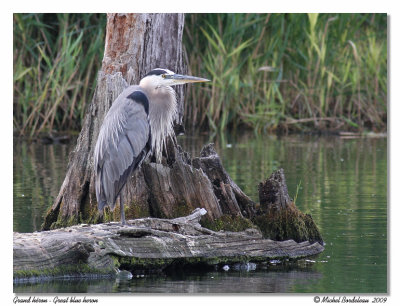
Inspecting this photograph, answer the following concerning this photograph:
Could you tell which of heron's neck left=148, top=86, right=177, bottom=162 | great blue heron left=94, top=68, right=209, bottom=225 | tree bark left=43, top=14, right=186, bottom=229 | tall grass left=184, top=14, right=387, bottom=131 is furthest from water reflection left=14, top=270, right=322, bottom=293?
tall grass left=184, top=14, right=387, bottom=131

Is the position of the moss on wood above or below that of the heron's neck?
below

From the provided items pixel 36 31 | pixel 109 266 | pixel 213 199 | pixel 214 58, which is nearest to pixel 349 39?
pixel 214 58

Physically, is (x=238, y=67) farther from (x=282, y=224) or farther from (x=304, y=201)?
(x=282, y=224)

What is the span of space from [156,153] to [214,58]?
561cm

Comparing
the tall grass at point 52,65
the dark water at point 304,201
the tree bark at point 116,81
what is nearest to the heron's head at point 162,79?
the tree bark at point 116,81

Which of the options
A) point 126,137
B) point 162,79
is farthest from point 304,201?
point 126,137

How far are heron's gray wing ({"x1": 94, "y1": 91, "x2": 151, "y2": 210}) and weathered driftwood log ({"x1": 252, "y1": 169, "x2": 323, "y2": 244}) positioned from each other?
1073 millimetres

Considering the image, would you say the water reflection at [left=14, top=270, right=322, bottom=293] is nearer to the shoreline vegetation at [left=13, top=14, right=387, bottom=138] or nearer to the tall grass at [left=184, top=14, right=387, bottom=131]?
the shoreline vegetation at [left=13, top=14, right=387, bottom=138]

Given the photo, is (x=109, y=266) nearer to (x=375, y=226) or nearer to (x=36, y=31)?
(x=375, y=226)

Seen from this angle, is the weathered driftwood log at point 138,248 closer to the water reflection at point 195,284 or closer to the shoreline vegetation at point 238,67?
the water reflection at point 195,284

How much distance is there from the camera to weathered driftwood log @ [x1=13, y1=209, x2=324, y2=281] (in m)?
5.91

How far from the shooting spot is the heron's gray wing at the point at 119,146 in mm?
6734

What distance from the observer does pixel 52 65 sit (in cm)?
1238

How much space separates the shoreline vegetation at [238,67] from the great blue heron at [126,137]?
425 cm
